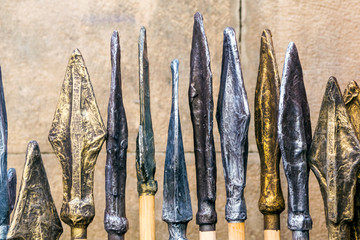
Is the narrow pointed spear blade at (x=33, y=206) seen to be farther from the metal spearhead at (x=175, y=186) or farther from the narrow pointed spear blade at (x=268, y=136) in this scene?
the narrow pointed spear blade at (x=268, y=136)

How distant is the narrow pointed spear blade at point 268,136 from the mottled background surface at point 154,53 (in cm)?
49

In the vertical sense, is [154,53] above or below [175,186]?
above

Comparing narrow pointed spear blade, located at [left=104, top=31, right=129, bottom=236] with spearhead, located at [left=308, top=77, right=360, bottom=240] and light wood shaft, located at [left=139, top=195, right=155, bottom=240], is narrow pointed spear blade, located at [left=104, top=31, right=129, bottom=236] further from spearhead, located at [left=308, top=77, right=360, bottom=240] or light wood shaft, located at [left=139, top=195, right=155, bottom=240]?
spearhead, located at [left=308, top=77, right=360, bottom=240]

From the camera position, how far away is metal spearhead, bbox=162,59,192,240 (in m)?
1.09

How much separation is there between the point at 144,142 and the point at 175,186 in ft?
0.28

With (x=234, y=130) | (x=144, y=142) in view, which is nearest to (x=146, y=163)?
(x=144, y=142)

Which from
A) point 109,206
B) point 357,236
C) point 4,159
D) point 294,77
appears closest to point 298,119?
point 294,77

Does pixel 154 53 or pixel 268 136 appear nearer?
pixel 268 136

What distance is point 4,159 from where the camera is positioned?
3.51ft

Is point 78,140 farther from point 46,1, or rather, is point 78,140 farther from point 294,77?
point 46,1

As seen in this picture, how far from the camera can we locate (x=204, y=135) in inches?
43.8

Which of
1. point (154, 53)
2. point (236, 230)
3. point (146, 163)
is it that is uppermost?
point (154, 53)

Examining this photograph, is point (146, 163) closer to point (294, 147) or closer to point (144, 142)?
point (144, 142)

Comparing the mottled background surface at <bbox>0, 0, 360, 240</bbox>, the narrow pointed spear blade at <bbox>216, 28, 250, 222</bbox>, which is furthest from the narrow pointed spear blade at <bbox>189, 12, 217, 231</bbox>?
the mottled background surface at <bbox>0, 0, 360, 240</bbox>
